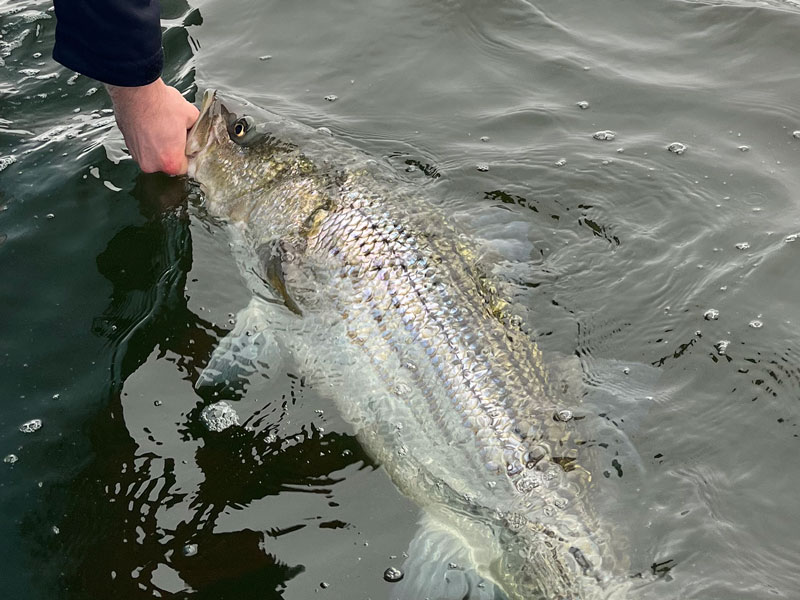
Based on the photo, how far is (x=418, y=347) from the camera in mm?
4137

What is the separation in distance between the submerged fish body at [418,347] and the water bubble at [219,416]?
506mm

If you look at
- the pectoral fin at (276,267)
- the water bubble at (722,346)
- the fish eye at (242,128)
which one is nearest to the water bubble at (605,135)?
the water bubble at (722,346)

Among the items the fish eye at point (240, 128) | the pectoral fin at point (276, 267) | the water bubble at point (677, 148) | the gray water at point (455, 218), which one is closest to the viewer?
the gray water at point (455, 218)

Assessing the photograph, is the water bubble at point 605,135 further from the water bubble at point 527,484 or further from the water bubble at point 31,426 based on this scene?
the water bubble at point 31,426

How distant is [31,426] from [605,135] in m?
4.32

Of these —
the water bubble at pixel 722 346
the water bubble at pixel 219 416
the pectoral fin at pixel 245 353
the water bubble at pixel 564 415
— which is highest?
the water bubble at pixel 564 415

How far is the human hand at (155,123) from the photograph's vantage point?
182 inches

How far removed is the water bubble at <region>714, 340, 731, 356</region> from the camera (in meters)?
4.77

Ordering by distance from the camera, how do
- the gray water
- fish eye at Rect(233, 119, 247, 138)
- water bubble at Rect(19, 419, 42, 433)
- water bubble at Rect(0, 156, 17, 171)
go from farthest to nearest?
water bubble at Rect(0, 156, 17, 171)
fish eye at Rect(233, 119, 247, 138)
water bubble at Rect(19, 419, 42, 433)
the gray water

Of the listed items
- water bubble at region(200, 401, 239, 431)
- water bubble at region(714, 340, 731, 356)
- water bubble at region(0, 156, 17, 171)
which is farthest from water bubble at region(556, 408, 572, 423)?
water bubble at region(0, 156, 17, 171)

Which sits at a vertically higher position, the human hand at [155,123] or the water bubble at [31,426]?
the human hand at [155,123]

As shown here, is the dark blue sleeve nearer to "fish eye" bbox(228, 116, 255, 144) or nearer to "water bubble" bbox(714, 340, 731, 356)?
"fish eye" bbox(228, 116, 255, 144)

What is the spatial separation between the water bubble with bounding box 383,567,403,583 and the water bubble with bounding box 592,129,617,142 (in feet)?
12.1

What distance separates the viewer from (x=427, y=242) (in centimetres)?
449
